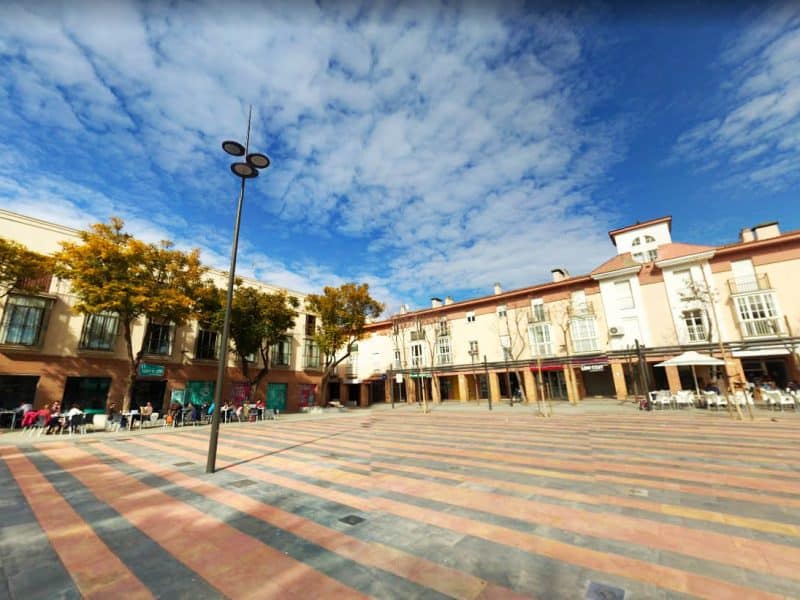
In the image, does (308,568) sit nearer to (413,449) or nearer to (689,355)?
(413,449)

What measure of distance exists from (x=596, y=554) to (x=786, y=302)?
2911 centimetres

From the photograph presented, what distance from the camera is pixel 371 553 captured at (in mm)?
3789

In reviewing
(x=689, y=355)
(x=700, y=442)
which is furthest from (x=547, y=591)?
(x=689, y=355)

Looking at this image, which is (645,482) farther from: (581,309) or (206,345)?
(206,345)

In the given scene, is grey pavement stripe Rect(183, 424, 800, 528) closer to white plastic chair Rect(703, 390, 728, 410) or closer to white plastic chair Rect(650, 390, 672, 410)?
white plastic chair Rect(703, 390, 728, 410)

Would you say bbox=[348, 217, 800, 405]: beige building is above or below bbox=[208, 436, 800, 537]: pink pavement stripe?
above

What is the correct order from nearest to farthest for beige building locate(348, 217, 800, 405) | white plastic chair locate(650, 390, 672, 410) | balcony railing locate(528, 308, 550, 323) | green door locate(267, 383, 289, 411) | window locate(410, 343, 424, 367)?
1. white plastic chair locate(650, 390, 672, 410)
2. beige building locate(348, 217, 800, 405)
3. green door locate(267, 383, 289, 411)
4. balcony railing locate(528, 308, 550, 323)
5. window locate(410, 343, 424, 367)

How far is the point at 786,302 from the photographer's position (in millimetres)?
21812

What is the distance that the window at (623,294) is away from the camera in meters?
27.1

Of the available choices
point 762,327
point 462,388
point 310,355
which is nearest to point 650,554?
point 762,327

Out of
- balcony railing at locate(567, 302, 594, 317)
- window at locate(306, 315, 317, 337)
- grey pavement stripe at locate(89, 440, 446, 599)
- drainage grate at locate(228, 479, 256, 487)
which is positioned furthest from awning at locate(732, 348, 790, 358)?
window at locate(306, 315, 317, 337)

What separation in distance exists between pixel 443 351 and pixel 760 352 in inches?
920

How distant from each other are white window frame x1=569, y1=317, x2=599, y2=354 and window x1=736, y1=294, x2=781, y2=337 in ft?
28.5

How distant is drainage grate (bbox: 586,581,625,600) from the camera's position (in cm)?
289
